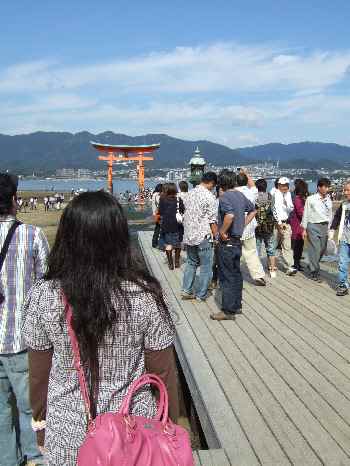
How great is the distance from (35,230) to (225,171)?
3.38m

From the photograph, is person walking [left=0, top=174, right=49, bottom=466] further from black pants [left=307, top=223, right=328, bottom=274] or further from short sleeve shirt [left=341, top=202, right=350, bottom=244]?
black pants [left=307, top=223, right=328, bottom=274]

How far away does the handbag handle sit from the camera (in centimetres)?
152

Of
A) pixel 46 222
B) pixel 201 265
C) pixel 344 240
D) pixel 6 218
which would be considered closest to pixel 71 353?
pixel 6 218

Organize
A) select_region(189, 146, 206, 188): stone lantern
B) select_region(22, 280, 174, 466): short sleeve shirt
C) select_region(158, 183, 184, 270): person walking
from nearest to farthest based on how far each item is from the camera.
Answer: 1. select_region(22, 280, 174, 466): short sleeve shirt
2. select_region(158, 183, 184, 270): person walking
3. select_region(189, 146, 206, 188): stone lantern

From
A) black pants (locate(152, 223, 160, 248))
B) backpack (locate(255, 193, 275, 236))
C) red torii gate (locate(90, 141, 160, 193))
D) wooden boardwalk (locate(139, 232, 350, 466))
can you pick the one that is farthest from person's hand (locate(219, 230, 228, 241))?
red torii gate (locate(90, 141, 160, 193))

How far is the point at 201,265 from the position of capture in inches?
246

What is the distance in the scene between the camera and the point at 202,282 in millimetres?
6375

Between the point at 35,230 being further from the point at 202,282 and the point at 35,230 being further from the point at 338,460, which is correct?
the point at 202,282

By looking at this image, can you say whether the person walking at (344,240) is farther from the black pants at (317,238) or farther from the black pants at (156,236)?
the black pants at (156,236)

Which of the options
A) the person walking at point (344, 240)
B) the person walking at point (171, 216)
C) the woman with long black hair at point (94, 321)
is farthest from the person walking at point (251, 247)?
the woman with long black hair at point (94, 321)

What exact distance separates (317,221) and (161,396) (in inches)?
248

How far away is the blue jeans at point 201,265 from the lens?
617cm

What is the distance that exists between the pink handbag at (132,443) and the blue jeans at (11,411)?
1410mm

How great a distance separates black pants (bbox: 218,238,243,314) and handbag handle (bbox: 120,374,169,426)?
3905 millimetres
